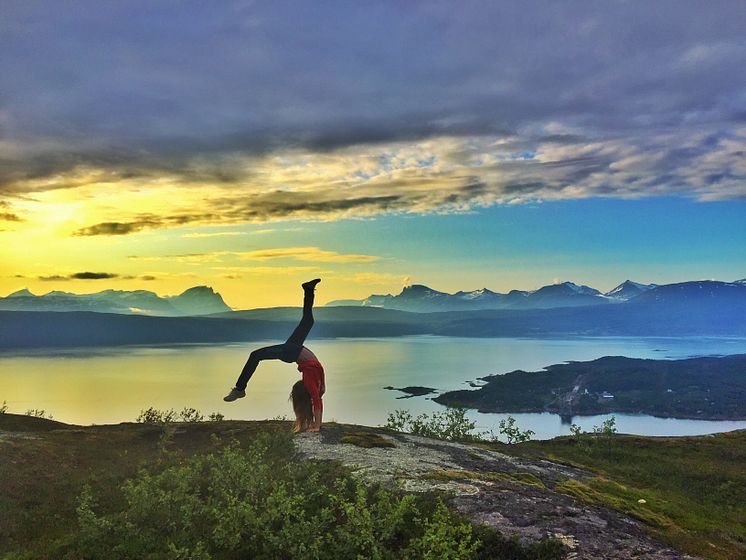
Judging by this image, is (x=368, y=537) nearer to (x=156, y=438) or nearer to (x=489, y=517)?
(x=489, y=517)

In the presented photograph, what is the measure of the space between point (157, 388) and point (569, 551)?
188830 mm

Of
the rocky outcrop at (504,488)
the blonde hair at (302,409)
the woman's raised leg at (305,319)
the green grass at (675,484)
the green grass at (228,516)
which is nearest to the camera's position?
the green grass at (228,516)

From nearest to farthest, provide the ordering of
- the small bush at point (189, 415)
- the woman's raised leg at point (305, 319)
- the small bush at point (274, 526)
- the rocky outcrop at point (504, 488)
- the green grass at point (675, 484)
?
the small bush at point (274, 526) → the rocky outcrop at point (504, 488) → the green grass at point (675, 484) → the woman's raised leg at point (305, 319) → the small bush at point (189, 415)

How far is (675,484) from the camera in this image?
95.1ft

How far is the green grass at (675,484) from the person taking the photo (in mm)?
17502

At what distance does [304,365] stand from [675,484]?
69.3 feet

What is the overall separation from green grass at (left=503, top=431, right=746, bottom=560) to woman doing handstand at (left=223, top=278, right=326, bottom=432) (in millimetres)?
12366

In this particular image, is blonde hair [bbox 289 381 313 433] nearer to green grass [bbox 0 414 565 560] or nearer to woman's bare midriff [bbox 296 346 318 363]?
woman's bare midriff [bbox 296 346 318 363]

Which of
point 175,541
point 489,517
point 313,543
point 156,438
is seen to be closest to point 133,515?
point 175,541

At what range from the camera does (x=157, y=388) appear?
182250 mm

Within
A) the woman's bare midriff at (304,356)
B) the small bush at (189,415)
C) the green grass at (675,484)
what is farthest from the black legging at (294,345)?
the small bush at (189,415)

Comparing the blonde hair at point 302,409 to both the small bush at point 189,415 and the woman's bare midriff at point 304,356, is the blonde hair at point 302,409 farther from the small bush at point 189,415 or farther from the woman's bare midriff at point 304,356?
the small bush at point 189,415

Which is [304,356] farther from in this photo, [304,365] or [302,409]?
[302,409]

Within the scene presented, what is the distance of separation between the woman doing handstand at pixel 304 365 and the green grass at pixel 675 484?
12.4 meters
